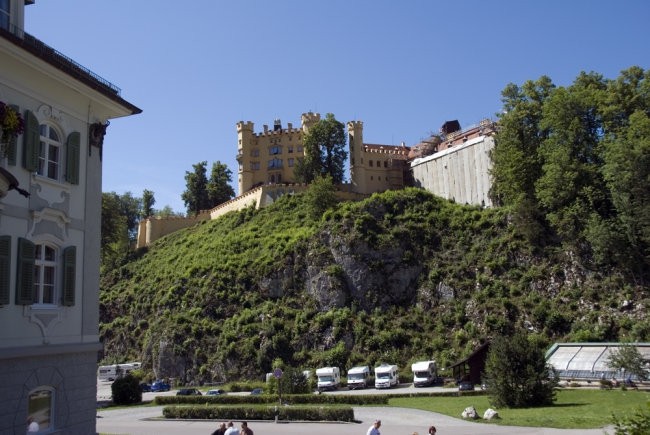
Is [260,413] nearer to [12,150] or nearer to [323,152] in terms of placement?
[12,150]

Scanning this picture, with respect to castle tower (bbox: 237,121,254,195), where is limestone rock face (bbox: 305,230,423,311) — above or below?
below

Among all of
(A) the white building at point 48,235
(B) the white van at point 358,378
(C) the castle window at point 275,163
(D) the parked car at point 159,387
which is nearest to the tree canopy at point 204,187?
(C) the castle window at point 275,163

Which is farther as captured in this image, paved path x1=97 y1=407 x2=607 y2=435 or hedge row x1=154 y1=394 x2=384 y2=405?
hedge row x1=154 y1=394 x2=384 y2=405

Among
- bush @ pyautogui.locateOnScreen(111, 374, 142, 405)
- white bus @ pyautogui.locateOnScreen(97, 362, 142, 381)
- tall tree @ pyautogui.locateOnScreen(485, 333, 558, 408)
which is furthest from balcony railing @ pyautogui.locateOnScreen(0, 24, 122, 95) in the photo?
white bus @ pyautogui.locateOnScreen(97, 362, 142, 381)

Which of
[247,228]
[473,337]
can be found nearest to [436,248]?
[473,337]

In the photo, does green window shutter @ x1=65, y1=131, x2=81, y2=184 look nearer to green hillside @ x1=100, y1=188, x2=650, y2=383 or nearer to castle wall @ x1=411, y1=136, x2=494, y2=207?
green hillside @ x1=100, y1=188, x2=650, y2=383

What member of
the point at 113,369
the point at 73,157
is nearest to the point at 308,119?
the point at 113,369

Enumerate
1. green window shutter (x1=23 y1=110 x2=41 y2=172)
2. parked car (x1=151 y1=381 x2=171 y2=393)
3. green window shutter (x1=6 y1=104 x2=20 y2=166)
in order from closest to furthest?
green window shutter (x1=6 y1=104 x2=20 y2=166) < green window shutter (x1=23 y1=110 x2=41 y2=172) < parked car (x1=151 y1=381 x2=171 y2=393)

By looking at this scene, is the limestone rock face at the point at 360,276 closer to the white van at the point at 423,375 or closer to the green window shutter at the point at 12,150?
the white van at the point at 423,375

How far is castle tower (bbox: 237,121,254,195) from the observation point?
98.0m

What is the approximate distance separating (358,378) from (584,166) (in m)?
30.4

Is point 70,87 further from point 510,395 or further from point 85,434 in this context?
point 510,395

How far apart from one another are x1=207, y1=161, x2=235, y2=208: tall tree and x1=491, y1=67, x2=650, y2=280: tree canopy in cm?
5214

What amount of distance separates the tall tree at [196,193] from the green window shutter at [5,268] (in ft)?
298
